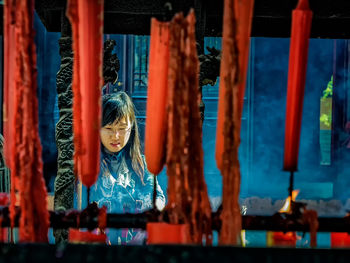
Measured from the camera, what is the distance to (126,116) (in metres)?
4.05

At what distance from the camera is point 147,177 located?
4285 mm

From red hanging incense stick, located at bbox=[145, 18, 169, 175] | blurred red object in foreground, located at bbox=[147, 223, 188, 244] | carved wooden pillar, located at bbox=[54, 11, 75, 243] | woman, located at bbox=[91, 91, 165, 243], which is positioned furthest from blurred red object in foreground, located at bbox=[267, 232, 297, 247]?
woman, located at bbox=[91, 91, 165, 243]

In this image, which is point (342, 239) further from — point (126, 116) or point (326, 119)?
point (326, 119)

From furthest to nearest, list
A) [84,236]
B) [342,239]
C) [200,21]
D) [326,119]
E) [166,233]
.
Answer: [326,119] → [200,21] → [342,239] → [84,236] → [166,233]

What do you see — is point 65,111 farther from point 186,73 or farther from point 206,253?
point 206,253

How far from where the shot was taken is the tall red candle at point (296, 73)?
3.21ft

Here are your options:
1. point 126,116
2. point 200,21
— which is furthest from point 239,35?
point 126,116

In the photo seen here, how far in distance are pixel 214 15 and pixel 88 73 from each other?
1.36 meters

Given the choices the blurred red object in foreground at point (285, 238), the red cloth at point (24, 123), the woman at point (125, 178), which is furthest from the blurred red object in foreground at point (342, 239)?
the woman at point (125, 178)

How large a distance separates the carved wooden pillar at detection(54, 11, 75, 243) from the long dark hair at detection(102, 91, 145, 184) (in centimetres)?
172

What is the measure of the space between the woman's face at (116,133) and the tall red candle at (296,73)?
124 inches

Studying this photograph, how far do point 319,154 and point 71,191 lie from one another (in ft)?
10.5

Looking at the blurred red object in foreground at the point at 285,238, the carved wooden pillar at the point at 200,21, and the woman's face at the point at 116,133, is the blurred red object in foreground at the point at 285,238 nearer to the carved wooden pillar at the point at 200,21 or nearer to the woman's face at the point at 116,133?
the carved wooden pillar at the point at 200,21

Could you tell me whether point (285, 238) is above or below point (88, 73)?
below
